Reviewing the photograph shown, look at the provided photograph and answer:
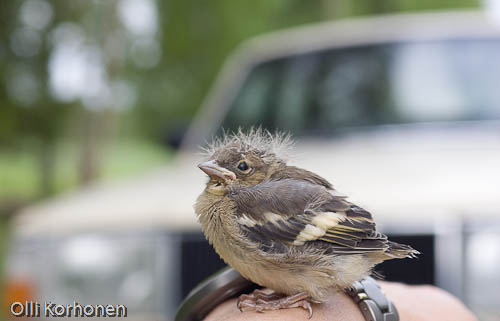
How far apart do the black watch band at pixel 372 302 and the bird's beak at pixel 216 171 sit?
0.28 m

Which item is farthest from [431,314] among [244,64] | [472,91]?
[244,64]

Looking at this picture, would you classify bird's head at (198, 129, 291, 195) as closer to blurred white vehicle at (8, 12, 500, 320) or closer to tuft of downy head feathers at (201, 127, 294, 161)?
tuft of downy head feathers at (201, 127, 294, 161)

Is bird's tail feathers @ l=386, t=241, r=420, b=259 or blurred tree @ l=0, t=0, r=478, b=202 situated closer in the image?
bird's tail feathers @ l=386, t=241, r=420, b=259

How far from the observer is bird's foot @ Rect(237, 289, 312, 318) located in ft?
3.30

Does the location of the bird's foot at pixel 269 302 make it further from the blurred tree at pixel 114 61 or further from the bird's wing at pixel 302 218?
the blurred tree at pixel 114 61

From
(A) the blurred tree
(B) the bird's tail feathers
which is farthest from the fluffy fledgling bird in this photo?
(A) the blurred tree

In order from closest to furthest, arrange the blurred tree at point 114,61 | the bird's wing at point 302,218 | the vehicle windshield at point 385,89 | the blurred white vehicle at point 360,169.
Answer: the bird's wing at point 302,218 → the blurred white vehicle at point 360,169 → the vehicle windshield at point 385,89 → the blurred tree at point 114,61

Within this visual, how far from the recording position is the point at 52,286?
9.64 feet

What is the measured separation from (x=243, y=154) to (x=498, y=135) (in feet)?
8.98

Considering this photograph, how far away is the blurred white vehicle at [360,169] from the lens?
2.56 m

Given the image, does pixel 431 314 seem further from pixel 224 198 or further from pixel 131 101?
pixel 131 101

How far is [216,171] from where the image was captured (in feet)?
3.34

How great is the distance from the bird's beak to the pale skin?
22 cm

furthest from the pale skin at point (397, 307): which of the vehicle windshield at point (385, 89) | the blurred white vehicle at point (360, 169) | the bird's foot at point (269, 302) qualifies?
the vehicle windshield at point (385, 89)
